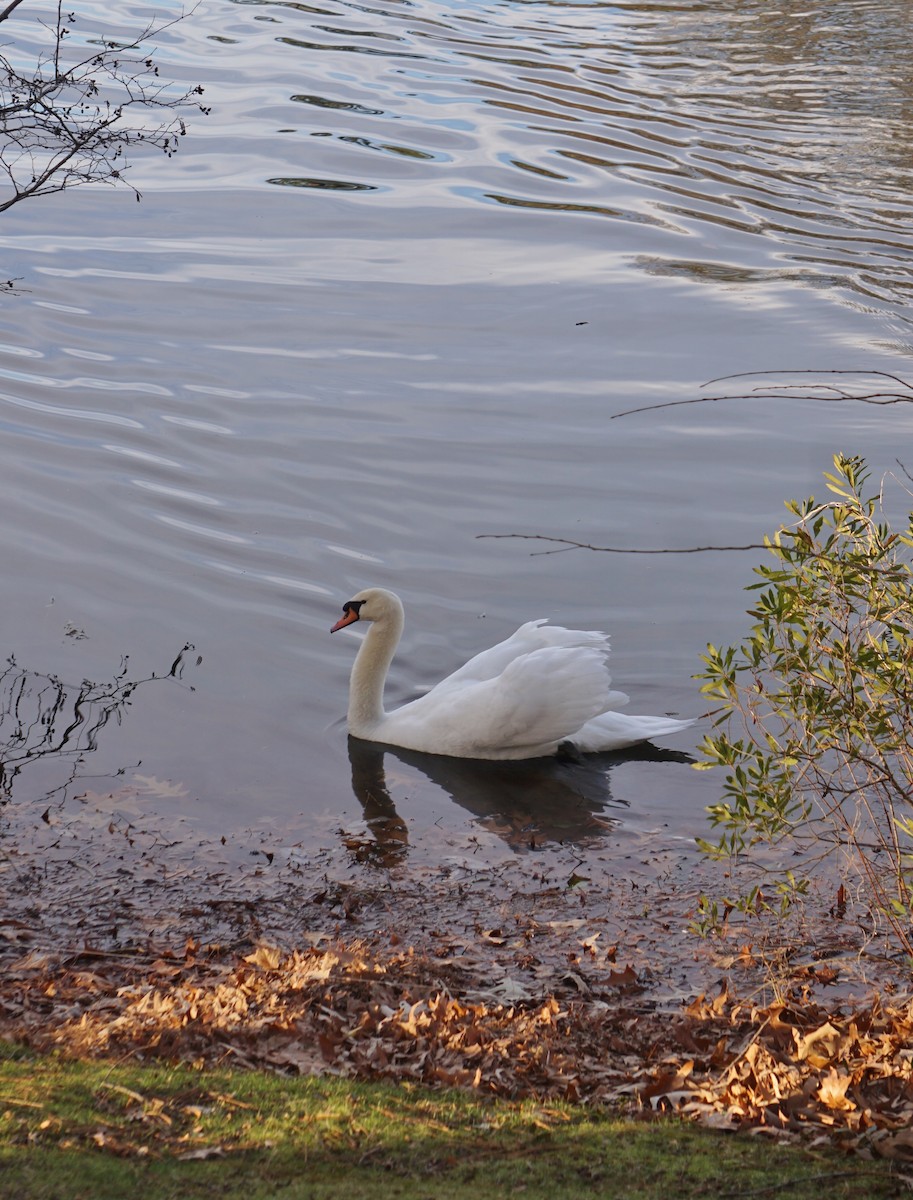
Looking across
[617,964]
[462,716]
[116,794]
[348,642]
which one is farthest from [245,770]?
[617,964]

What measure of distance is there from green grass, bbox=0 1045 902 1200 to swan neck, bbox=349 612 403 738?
4.91 metres

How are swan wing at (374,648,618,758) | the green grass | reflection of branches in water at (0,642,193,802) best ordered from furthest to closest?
swan wing at (374,648,618,758) < reflection of branches in water at (0,642,193,802) < the green grass

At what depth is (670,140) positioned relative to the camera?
24312 mm

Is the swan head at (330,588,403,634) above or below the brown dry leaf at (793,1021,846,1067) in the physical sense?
above

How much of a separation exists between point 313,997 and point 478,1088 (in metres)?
1.08

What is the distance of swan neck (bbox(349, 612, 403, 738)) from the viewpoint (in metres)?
9.74

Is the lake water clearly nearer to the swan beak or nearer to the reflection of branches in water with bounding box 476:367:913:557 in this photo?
the reflection of branches in water with bounding box 476:367:913:557

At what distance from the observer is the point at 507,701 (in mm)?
9102

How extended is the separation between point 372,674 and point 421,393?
5.77 m

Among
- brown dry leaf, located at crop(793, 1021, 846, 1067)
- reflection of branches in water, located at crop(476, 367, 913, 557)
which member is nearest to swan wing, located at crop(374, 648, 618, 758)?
reflection of branches in water, located at crop(476, 367, 913, 557)

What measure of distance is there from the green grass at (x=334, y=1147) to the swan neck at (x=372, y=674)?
491 cm

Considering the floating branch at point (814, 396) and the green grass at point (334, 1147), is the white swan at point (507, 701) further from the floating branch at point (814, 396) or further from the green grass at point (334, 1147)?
the green grass at point (334, 1147)

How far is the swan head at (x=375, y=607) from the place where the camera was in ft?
32.7

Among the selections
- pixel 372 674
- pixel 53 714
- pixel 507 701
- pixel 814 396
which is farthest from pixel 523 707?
pixel 53 714
